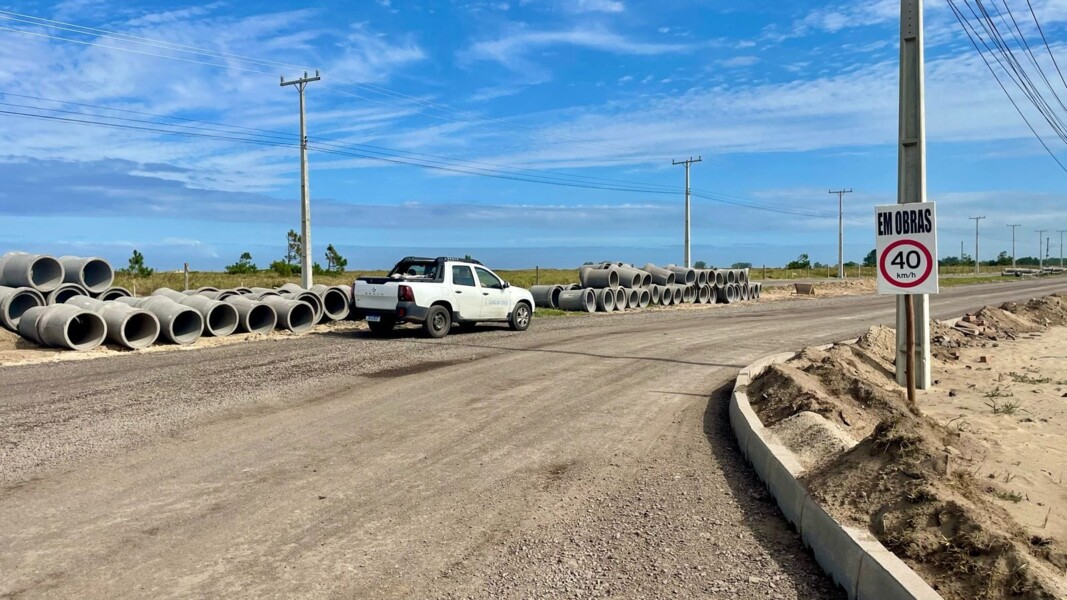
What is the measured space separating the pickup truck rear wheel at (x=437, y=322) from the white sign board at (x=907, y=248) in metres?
10.3

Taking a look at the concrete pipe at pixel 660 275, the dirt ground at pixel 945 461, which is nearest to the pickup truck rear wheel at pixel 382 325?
the dirt ground at pixel 945 461

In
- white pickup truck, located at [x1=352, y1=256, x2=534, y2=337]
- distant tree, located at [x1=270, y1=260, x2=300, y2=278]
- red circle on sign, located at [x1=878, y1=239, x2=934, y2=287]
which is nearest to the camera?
red circle on sign, located at [x1=878, y1=239, x2=934, y2=287]

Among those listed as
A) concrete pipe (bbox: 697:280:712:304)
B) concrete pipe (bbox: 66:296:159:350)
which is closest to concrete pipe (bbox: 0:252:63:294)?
concrete pipe (bbox: 66:296:159:350)

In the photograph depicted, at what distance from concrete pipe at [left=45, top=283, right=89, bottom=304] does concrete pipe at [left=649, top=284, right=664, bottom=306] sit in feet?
67.5

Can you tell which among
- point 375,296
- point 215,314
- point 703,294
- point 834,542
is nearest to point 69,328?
point 215,314

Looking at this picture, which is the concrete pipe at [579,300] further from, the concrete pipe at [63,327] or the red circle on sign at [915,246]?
the red circle on sign at [915,246]

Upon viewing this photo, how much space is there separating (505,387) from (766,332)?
424 inches

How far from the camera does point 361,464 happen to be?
670cm

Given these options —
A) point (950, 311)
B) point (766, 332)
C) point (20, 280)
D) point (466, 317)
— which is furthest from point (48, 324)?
point (950, 311)

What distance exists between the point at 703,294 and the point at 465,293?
64.3ft

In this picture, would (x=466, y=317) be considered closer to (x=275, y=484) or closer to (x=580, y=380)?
(x=580, y=380)

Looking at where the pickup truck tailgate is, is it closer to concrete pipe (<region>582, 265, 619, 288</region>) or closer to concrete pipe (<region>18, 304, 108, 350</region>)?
concrete pipe (<region>18, 304, 108, 350</region>)

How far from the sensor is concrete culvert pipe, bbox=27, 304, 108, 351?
569 inches

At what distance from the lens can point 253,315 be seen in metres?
18.3
